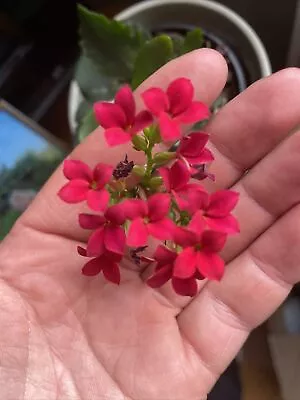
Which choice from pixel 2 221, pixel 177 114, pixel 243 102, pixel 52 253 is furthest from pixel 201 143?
pixel 2 221

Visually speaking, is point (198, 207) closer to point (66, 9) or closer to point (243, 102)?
point (243, 102)

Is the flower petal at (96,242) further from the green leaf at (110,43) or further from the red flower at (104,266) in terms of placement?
the green leaf at (110,43)

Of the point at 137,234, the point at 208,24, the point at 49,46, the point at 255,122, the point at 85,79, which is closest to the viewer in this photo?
the point at 137,234

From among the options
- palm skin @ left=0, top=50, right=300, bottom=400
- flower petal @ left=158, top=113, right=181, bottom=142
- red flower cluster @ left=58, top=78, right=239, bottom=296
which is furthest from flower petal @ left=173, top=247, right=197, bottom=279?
palm skin @ left=0, top=50, right=300, bottom=400

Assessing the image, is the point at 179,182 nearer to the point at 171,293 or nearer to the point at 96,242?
the point at 96,242

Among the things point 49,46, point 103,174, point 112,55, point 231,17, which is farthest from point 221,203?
point 49,46

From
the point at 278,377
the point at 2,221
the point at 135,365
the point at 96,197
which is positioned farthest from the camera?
the point at 278,377

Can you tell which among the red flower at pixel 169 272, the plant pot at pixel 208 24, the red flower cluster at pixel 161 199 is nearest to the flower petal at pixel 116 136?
the red flower cluster at pixel 161 199
